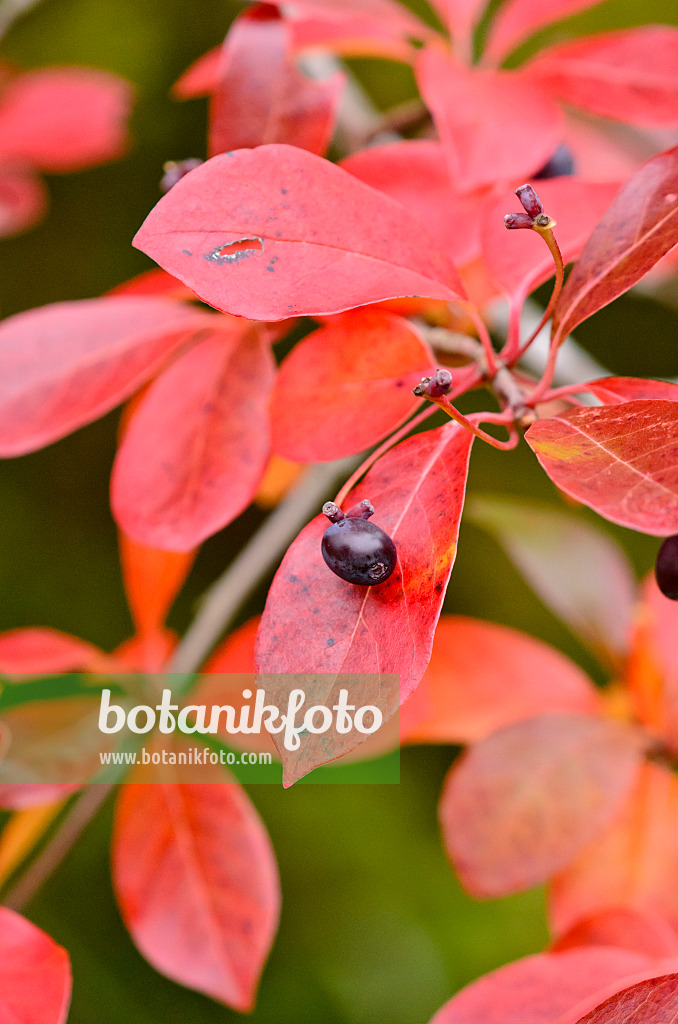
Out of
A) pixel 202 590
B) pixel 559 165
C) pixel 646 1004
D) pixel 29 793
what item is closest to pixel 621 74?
pixel 559 165

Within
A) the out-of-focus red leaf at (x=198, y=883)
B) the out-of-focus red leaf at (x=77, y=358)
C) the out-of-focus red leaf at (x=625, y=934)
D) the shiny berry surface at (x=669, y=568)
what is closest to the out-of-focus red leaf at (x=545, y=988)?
the out-of-focus red leaf at (x=625, y=934)

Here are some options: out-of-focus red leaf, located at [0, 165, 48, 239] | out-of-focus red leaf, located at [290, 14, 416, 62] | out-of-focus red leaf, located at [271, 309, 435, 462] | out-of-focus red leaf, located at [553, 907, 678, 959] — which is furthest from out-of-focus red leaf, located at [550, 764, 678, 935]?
out-of-focus red leaf, located at [0, 165, 48, 239]

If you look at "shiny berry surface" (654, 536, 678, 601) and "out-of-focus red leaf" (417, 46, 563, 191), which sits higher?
"out-of-focus red leaf" (417, 46, 563, 191)

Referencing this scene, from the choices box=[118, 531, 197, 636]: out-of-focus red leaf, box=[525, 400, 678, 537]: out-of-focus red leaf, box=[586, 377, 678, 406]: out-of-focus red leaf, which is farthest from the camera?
box=[118, 531, 197, 636]: out-of-focus red leaf

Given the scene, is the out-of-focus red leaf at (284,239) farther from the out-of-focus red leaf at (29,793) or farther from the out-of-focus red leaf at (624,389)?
the out-of-focus red leaf at (29,793)

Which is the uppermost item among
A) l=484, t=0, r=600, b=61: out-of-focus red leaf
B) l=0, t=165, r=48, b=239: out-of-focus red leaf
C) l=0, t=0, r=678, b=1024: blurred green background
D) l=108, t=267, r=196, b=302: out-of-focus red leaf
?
l=484, t=0, r=600, b=61: out-of-focus red leaf

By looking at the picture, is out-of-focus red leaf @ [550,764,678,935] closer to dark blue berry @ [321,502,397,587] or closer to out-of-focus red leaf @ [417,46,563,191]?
dark blue berry @ [321,502,397,587]
